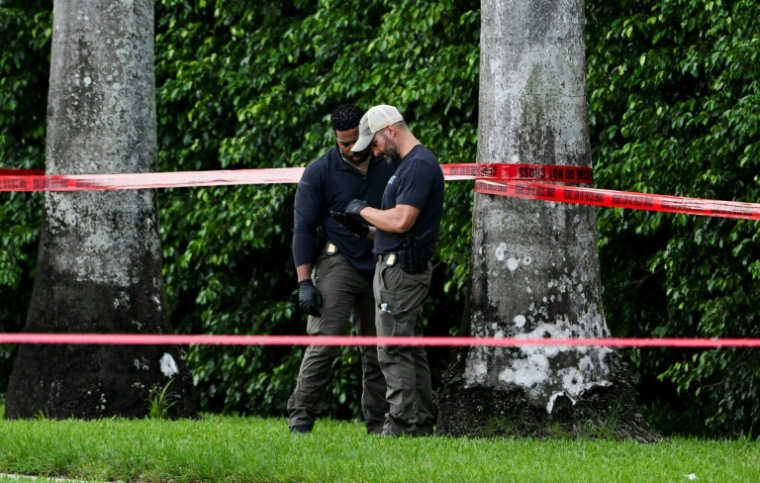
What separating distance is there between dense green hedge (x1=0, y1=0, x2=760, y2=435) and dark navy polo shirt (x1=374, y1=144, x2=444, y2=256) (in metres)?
2.61

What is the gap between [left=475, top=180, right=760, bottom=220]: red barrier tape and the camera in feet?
24.3

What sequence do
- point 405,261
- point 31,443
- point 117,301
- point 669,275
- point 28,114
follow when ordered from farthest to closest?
point 28,114, point 669,275, point 117,301, point 405,261, point 31,443

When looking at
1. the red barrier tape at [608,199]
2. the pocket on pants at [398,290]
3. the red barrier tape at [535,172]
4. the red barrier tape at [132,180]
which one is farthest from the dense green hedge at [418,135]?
the pocket on pants at [398,290]

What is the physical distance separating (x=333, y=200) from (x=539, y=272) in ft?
4.18

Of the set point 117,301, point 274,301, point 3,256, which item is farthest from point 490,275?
point 3,256

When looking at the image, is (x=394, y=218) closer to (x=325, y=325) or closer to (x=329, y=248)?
(x=329, y=248)

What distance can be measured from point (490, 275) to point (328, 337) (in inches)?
39.6

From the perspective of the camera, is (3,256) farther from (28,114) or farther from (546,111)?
(546,111)

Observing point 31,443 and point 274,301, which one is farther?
point 274,301

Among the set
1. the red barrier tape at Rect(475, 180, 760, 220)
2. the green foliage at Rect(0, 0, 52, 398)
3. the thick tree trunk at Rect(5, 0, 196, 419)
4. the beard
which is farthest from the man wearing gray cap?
the green foliage at Rect(0, 0, 52, 398)

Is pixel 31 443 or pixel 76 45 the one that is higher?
pixel 76 45

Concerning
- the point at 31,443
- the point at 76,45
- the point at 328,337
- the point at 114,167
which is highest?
the point at 76,45

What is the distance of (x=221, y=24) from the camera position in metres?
12.6

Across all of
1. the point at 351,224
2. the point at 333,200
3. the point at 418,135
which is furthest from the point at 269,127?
the point at 351,224
